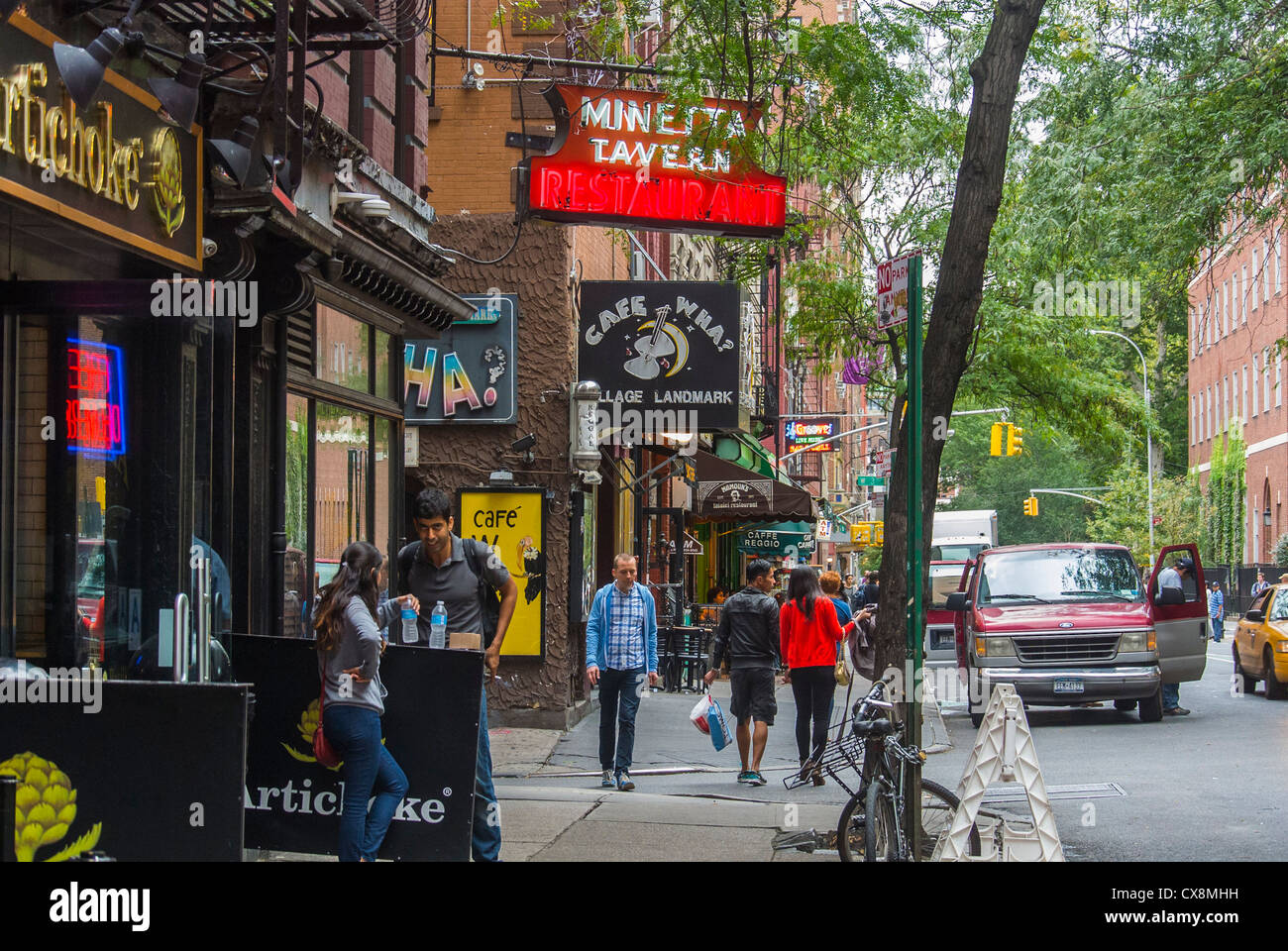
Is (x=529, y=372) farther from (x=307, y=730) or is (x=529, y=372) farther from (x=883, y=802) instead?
(x=883, y=802)

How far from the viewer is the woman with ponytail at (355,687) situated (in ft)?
23.5

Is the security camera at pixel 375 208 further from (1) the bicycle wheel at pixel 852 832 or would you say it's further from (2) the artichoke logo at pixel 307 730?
(1) the bicycle wheel at pixel 852 832

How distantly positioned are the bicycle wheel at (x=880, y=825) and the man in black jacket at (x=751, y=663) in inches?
202

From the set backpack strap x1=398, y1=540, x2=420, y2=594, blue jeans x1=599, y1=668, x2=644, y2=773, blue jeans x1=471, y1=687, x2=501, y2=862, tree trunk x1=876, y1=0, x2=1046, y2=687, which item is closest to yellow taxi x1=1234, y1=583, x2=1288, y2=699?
blue jeans x1=599, y1=668, x2=644, y2=773

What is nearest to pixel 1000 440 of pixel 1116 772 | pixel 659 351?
pixel 659 351

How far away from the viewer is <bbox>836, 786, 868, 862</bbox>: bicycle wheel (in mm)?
7910

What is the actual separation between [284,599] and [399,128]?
18.3 ft

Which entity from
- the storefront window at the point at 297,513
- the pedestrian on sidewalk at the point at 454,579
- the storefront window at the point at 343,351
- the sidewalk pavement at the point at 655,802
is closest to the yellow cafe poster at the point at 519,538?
the sidewalk pavement at the point at 655,802

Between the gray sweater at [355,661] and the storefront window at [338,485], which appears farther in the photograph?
the storefront window at [338,485]

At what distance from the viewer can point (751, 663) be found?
1297cm

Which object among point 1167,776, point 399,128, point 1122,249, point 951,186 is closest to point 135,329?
point 399,128

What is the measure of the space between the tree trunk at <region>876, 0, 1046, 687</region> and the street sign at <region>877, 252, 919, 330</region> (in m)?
1.19

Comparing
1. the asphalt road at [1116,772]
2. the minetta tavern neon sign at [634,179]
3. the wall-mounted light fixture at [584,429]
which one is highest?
the minetta tavern neon sign at [634,179]

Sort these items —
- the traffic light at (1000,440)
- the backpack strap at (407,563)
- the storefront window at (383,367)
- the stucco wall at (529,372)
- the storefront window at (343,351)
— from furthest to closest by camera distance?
the traffic light at (1000,440) < the stucco wall at (529,372) < the storefront window at (383,367) < the storefront window at (343,351) < the backpack strap at (407,563)
